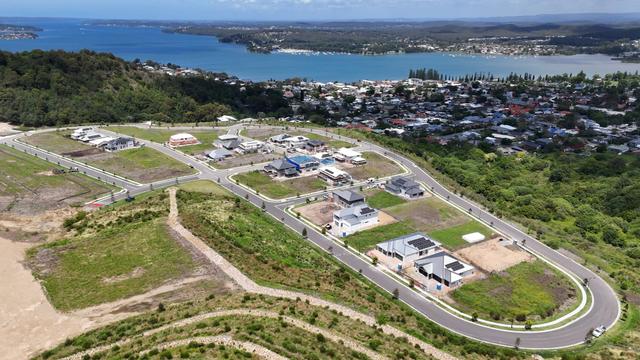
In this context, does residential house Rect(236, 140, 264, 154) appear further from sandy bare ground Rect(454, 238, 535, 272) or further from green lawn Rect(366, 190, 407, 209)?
sandy bare ground Rect(454, 238, 535, 272)

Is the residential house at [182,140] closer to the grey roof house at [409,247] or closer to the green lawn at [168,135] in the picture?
the green lawn at [168,135]

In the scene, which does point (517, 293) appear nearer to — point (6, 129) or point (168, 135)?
point (168, 135)

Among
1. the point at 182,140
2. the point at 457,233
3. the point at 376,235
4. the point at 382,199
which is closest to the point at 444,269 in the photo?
the point at 376,235

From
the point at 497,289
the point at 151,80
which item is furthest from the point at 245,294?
the point at 151,80

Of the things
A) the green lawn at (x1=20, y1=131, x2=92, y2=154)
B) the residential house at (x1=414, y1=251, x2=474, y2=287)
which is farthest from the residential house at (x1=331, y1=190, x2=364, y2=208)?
the green lawn at (x1=20, y1=131, x2=92, y2=154)

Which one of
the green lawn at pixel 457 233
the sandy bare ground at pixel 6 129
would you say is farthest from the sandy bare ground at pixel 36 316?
the sandy bare ground at pixel 6 129

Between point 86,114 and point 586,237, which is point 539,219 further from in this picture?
point 86,114
